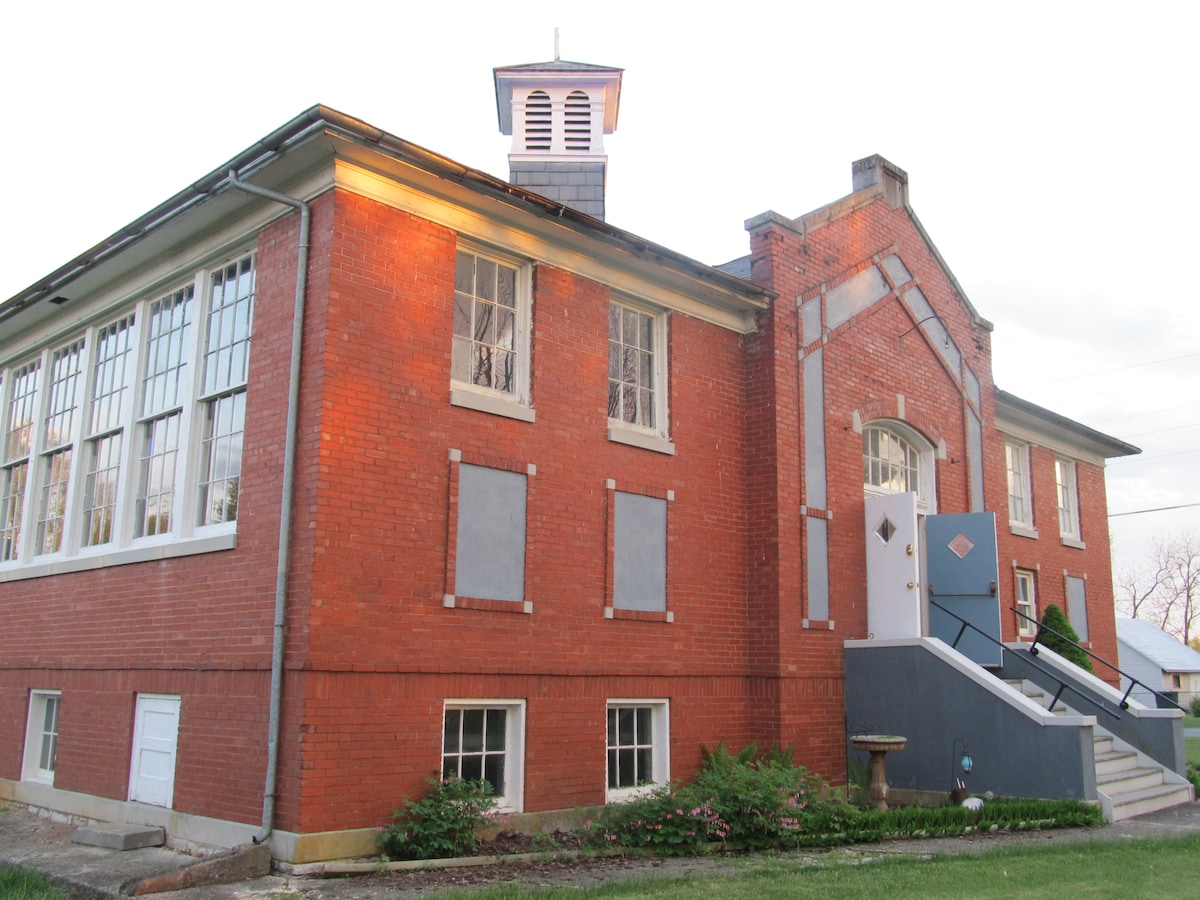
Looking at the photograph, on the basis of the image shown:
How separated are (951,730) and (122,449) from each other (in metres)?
10.0

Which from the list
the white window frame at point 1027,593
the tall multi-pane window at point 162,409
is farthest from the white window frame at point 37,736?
the white window frame at point 1027,593

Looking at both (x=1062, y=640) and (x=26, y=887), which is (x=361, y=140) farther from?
(x=1062, y=640)

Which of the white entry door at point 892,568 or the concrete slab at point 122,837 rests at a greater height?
the white entry door at point 892,568

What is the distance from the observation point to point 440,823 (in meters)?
9.05

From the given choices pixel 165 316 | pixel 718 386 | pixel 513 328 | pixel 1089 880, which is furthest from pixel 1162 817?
pixel 165 316

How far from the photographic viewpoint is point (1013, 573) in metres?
19.2

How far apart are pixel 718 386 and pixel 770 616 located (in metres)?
2.88

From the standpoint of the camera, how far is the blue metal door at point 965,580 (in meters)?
14.5

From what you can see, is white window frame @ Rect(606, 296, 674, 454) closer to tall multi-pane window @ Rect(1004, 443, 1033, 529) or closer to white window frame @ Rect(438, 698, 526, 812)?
white window frame @ Rect(438, 698, 526, 812)

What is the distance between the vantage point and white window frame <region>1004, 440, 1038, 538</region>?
787 inches

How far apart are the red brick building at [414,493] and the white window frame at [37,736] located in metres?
0.03

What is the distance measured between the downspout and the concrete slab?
169cm

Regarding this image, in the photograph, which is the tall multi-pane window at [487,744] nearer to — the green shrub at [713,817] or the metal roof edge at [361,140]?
the green shrub at [713,817]

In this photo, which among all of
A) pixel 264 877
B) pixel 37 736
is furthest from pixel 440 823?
pixel 37 736
